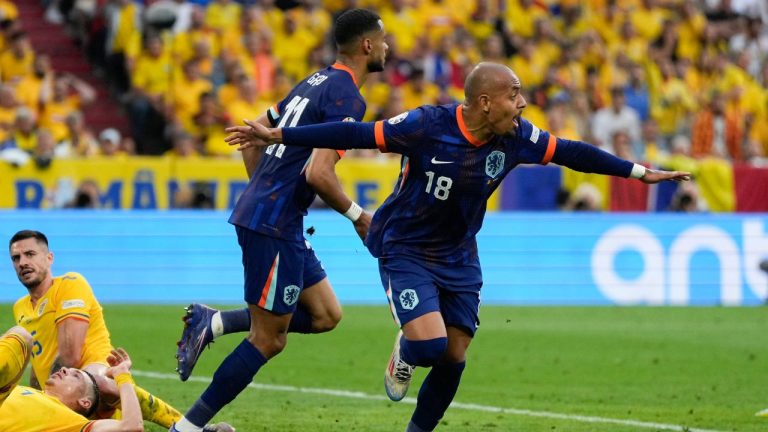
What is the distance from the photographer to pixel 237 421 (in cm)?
949

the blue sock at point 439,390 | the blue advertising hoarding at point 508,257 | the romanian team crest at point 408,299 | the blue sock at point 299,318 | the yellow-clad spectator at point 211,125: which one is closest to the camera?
the romanian team crest at point 408,299

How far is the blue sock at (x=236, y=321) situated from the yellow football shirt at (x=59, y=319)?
0.79 metres

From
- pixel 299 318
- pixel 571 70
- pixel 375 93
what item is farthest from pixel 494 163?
pixel 571 70

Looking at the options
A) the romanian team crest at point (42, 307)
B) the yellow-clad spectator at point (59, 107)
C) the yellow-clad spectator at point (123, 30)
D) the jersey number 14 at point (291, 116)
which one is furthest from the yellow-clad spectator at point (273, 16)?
the romanian team crest at point (42, 307)

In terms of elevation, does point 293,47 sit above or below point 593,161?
below

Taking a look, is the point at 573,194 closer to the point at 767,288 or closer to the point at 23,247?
the point at 767,288

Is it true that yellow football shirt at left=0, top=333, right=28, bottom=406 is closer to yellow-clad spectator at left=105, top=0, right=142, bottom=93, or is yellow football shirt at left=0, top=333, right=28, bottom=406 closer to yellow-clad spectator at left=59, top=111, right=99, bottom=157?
yellow-clad spectator at left=59, top=111, right=99, bottom=157

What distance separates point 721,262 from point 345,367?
296 inches

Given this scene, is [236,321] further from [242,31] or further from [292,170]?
[242,31]

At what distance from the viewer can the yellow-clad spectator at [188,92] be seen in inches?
768

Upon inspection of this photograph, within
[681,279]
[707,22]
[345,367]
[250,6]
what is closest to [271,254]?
[345,367]

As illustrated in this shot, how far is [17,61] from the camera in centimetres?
1942

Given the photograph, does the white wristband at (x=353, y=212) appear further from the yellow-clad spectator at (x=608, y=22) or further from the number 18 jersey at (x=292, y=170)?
the yellow-clad spectator at (x=608, y=22)

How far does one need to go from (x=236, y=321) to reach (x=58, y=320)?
118 cm
